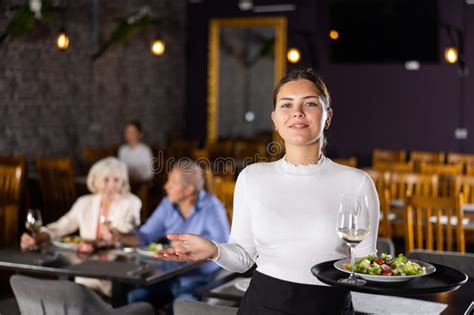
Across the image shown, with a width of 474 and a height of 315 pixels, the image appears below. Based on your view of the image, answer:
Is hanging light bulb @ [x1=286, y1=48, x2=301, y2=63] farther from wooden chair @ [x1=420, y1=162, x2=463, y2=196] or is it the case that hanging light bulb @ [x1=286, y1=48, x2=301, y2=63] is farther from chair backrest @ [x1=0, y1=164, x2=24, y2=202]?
chair backrest @ [x1=0, y1=164, x2=24, y2=202]

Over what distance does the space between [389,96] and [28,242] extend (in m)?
7.00

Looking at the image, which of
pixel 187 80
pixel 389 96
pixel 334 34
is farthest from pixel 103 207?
pixel 187 80

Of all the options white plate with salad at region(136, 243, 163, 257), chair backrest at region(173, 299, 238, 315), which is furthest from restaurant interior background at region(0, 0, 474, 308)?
chair backrest at region(173, 299, 238, 315)

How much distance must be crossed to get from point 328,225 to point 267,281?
0.72ft

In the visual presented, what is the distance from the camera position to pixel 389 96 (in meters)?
10.2

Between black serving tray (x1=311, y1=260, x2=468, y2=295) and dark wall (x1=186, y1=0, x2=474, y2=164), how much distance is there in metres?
8.03

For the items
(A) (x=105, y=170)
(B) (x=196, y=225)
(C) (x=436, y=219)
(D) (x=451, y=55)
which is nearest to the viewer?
(B) (x=196, y=225)

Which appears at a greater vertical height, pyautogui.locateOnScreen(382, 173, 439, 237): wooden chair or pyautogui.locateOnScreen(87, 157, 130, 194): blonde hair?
pyautogui.locateOnScreen(87, 157, 130, 194): blonde hair

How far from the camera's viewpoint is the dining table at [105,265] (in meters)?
3.55

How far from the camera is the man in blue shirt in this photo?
4.30 m

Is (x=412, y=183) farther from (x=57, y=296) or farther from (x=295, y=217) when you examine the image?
(x=295, y=217)

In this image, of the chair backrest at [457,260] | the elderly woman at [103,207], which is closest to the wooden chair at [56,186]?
the elderly woman at [103,207]

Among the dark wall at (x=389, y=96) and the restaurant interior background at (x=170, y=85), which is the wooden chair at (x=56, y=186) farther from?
the dark wall at (x=389, y=96)

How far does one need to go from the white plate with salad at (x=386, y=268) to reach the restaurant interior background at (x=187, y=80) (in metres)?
6.27
